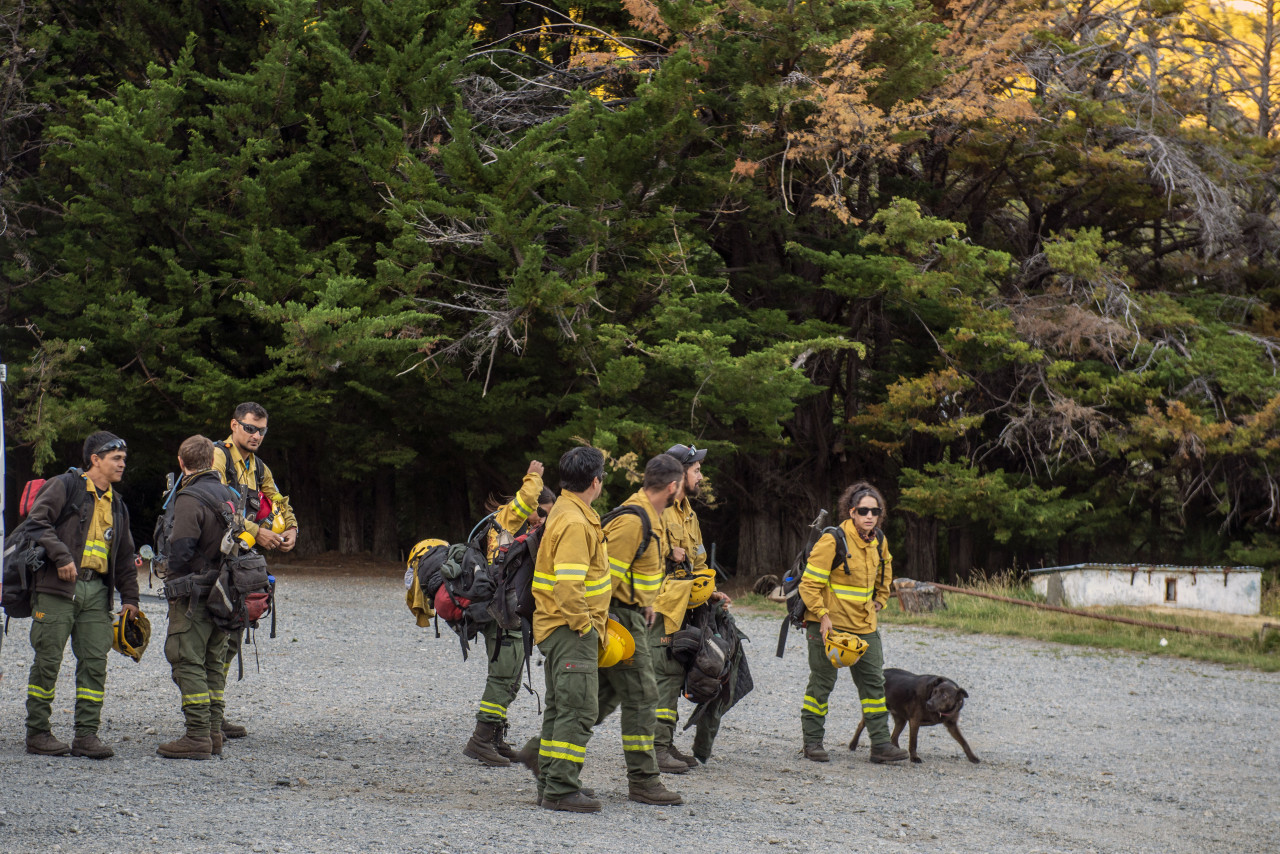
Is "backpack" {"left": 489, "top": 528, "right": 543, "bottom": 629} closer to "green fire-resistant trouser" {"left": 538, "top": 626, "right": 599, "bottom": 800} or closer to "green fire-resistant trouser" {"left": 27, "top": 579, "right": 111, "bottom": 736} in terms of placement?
"green fire-resistant trouser" {"left": 538, "top": 626, "right": 599, "bottom": 800}

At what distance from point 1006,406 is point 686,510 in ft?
50.6

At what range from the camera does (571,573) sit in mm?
5793

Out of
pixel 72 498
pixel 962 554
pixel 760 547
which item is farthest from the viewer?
pixel 962 554

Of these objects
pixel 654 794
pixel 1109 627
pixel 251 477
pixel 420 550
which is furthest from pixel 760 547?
pixel 654 794

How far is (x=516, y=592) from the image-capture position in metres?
6.05

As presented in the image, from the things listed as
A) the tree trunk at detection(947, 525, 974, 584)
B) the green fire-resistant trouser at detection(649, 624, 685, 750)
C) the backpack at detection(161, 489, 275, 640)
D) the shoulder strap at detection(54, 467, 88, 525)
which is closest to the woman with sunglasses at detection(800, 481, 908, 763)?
the green fire-resistant trouser at detection(649, 624, 685, 750)

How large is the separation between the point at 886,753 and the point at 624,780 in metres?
1.90

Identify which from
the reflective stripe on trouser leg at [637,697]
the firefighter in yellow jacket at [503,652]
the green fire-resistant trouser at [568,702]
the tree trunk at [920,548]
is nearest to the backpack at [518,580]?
the green fire-resistant trouser at [568,702]

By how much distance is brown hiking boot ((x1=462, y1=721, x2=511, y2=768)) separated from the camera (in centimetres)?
715

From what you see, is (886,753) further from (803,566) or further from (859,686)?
(803,566)

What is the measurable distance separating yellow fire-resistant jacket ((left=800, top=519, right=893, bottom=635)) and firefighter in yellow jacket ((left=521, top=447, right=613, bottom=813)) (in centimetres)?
208

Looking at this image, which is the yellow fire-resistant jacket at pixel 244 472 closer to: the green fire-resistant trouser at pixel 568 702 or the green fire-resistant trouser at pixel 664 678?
the green fire-resistant trouser at pixel 568 702

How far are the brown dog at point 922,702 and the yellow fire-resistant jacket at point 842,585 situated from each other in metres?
0.57

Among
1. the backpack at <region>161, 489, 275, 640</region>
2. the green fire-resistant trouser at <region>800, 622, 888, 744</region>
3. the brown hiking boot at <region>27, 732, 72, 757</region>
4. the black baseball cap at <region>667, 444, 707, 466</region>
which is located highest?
the black baseball cap at <region>667, 444, 707, 466</region>
